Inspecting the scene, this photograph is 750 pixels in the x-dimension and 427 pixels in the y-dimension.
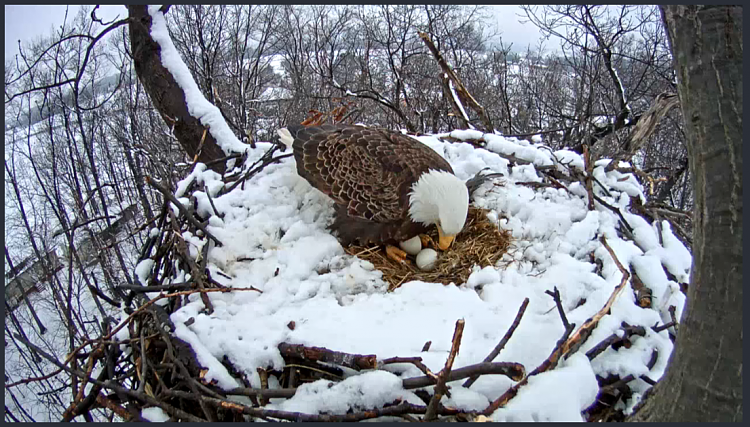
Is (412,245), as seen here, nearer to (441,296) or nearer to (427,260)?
(427,260)

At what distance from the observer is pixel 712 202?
922mm

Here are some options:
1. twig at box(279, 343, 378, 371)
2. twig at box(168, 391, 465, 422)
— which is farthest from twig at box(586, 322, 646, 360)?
twig at box(279, 343, 378, 371)

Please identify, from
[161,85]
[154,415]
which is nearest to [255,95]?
[161,85]

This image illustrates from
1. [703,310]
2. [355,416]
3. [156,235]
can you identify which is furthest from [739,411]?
[156,235]

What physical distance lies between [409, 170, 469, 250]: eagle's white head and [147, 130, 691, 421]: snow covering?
1.12 ft

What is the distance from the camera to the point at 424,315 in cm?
207

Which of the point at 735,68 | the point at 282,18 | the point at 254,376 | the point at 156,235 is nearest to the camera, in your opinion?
the point at 735,68

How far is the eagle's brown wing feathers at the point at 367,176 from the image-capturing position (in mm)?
2648

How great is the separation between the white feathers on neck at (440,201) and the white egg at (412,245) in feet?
0.53

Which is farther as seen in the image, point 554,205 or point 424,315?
point 554,205

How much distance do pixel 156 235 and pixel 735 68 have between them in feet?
8.81

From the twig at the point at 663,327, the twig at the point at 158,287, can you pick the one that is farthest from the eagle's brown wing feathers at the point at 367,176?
the twig at the point at 663,327

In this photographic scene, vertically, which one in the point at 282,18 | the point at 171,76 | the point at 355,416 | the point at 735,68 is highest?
the point at 282,18

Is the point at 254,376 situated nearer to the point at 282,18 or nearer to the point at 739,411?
the point at 739,411
